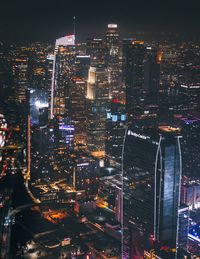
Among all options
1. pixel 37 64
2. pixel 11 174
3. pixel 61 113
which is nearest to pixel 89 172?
pixel 11 174

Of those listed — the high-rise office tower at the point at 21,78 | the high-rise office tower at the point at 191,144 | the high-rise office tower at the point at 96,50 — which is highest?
the high-rise office tower at the point at 96,50

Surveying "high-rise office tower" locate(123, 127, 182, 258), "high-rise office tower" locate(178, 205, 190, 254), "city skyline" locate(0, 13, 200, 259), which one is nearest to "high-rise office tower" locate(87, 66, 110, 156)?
"city skyline" locate(0, 13, 200, 259)

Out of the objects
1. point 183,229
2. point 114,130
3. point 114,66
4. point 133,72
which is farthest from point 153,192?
point 114,66

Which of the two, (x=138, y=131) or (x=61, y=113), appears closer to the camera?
(x=138, y=131)

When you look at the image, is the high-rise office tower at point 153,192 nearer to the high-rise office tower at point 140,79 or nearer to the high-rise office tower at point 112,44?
the high-rise office tower at point 140,79

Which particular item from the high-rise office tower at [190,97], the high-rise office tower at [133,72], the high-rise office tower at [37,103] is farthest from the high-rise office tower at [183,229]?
the high-rise office tower at [37,103]

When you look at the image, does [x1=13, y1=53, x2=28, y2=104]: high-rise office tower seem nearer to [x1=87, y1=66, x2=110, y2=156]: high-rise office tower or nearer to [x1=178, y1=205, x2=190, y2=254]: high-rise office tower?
[x1=87, y1=66, x2=110, y2=156]: high-rise office tower

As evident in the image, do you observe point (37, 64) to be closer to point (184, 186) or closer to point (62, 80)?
point (62, 80)

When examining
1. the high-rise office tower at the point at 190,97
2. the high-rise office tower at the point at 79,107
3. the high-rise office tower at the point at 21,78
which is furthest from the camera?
the high-rise office tower at the point at 79,107
